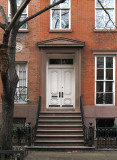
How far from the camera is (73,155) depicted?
1030cm

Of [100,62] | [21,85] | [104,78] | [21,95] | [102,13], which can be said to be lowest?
[21,95]

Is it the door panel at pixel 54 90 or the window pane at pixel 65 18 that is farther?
the door panel at pixel 54 90

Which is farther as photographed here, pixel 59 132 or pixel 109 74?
pixel 109 74

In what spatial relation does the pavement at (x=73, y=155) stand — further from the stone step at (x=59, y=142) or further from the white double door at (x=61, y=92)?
the white double door at (x=61, y=92)

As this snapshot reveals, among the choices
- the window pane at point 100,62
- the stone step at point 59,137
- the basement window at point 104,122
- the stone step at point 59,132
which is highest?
the window pane at point 100,62

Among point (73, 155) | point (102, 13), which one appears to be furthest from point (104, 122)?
point (102, 13)

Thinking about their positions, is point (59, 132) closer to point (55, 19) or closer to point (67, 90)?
point (67, 90)

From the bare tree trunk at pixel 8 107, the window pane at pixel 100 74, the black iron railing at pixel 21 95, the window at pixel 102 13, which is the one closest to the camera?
the bare tree trunk at pixel 8 107

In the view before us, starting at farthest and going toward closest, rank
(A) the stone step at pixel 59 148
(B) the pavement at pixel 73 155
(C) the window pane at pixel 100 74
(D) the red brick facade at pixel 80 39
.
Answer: (C) the window pane at pixel 100 74
(D) the red brick facade at pixel 80 39
(A) the stone step at pixel 59 148
(B) the pavement at pixel 73 155

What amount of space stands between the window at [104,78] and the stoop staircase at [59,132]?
5.53ft

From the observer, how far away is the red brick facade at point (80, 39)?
13.8 metres

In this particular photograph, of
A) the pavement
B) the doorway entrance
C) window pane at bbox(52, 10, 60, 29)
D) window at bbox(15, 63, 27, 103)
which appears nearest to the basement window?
the doorway entrance

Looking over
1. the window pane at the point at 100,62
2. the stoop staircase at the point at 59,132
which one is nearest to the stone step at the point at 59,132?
the stoop staircase at the point at 59,132

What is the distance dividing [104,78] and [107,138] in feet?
11.2
